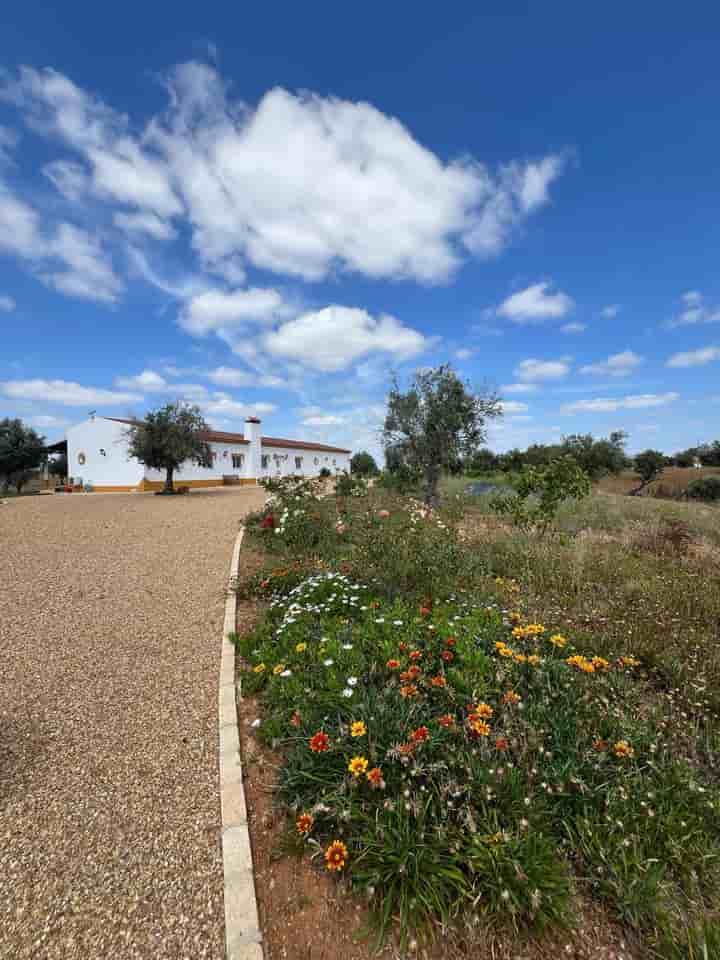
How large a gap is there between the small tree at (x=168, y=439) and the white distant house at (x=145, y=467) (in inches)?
61.2

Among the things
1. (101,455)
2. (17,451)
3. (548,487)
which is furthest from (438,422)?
(17,451)

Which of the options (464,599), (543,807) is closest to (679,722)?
(543,807)

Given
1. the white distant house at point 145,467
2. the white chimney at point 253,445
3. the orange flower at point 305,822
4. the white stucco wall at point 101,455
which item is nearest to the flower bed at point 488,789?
the orange flower at point 305,822

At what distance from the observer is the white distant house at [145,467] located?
24672 mm

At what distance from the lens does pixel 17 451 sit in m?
25.4

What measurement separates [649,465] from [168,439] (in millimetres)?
27492

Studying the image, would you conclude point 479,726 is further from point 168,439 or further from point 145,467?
point 145,467

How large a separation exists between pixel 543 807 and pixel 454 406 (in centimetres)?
1165

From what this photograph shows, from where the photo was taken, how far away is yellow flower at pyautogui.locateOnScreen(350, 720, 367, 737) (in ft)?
5.99

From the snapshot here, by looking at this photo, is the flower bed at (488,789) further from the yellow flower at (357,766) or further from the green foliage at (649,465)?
the green foliage at (649,465)

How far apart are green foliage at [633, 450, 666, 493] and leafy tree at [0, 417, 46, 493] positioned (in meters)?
39.6

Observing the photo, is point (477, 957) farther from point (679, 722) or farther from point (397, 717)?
point (679, 722)

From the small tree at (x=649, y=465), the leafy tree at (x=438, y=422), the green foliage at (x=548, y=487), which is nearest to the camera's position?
the green foliage at (x=548, y=487)

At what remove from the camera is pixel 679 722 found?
2.15 m
